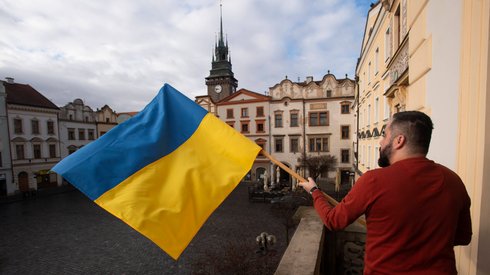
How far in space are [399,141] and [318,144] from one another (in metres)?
27.6

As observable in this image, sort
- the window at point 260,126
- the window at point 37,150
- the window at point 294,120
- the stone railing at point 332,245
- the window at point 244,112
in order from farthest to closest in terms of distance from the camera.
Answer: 1. the window at point 244,112
2. the window at point 260,126
3. the window at point 294,120
4. the window at point 37,150
5. the stone railing at point 332,245

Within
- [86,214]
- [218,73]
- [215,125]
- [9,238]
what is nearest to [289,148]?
[86,214]

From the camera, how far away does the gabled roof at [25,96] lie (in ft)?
82.4

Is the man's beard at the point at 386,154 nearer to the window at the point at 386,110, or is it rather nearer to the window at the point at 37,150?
the window at the point at 386,110

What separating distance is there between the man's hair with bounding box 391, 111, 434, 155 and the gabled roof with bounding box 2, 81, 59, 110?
3358 centimetres

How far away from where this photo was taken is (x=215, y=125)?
120 inches

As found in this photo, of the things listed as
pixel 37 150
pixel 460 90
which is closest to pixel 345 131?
pixel 460 90

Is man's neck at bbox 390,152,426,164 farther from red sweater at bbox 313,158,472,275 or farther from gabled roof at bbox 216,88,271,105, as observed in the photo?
gabled roof at bbox 216,88,271,105

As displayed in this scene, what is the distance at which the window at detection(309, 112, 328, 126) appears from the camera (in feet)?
91.3

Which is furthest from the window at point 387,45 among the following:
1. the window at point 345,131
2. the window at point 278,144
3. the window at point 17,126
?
the window at point 17,126

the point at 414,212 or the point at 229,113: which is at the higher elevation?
the point at 229,113

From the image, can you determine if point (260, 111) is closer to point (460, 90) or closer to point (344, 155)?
point (344, 155)

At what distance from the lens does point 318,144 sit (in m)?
28.2

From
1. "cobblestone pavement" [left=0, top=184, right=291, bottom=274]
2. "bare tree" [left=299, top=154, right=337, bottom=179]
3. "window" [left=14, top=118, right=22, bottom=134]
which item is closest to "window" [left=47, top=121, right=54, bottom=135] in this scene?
"window" [left=14, top=118, right=22, bottom=134]
